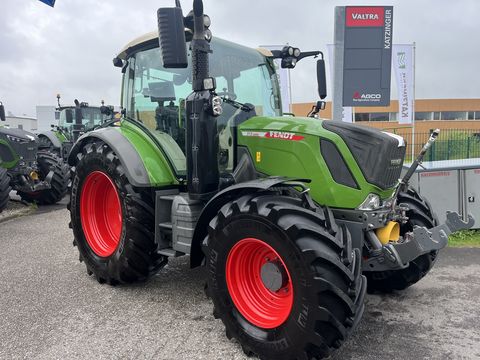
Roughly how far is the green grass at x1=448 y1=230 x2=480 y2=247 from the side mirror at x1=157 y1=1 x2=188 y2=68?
183 inches

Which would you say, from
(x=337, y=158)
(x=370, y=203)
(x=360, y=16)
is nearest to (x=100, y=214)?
(x=337, y=158)

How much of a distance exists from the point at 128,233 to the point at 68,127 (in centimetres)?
1044

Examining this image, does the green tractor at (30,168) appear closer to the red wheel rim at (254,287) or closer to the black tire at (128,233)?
the black tire at (128,233)

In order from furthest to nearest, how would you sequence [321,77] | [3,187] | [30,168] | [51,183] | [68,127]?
[68,127]
[51,183]
[30,168]
[3,187]
[321,77]

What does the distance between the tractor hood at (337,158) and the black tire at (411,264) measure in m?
0.46

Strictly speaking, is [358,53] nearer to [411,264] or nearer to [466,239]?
[466,239]

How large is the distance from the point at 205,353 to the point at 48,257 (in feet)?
10.3

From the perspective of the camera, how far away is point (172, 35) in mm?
2850

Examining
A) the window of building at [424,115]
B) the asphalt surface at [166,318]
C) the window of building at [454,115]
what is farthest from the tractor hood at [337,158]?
the window of building at [454,115]

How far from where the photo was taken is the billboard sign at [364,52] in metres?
6.77

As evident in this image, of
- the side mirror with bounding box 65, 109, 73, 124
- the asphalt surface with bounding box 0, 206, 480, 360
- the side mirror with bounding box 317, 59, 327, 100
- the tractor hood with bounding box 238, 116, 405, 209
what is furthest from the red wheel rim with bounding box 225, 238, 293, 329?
the side mirror with bounding box 65, 109, 73, 124

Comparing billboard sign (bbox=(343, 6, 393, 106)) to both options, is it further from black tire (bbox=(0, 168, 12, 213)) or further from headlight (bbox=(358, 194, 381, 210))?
black tire (bbox=(0, 168, 12, 213))

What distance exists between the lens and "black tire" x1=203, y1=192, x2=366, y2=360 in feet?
8.05

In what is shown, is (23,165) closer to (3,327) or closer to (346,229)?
(3,327)
